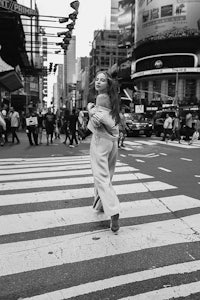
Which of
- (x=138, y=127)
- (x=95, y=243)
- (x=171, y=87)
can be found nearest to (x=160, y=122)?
(x=138, y=127)

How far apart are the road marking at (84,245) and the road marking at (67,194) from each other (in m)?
1.74

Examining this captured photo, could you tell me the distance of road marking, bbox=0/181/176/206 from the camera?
571cm

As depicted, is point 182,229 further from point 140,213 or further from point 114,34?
point 114,34

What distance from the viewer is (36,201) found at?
18.6ft

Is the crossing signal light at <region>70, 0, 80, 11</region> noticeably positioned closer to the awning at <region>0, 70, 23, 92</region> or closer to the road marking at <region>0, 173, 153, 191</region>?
the awning at <region>0, 70, 23, 92</region>

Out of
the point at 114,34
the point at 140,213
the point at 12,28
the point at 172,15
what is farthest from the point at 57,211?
the point at 114,34

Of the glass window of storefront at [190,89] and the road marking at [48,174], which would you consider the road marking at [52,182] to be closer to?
the road marking at [48,174]

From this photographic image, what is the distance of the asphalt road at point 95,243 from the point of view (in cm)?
295

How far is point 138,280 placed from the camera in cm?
307

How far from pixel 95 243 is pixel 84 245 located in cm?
13

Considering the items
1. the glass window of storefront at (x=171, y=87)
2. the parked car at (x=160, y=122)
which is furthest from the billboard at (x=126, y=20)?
the parked car at (x=160, y=122)

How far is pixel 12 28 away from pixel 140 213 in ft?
65.5

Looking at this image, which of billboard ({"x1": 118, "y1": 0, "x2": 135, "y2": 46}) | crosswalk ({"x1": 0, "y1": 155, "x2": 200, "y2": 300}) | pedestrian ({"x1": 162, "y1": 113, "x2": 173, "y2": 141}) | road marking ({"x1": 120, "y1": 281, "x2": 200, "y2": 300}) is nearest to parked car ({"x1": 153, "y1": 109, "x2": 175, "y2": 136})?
pedestrian ({"x1": 162, "y1": 113, "x2": 173, "y2": 141})

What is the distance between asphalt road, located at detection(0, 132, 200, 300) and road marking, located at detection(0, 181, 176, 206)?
0.05 ft
